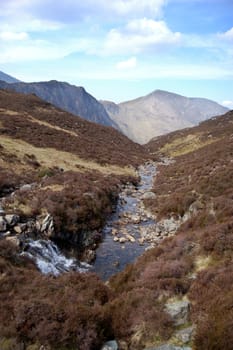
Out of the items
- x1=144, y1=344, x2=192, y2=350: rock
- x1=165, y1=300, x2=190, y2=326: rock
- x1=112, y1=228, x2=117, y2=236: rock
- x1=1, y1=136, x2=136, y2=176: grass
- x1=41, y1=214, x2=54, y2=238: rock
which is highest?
x1=1, y1=136, x2=136, y2=176: grass

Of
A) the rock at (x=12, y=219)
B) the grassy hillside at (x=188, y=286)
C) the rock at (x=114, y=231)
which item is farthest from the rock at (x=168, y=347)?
the rock at (x=114, y=231)

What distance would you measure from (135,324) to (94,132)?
67.2 meters

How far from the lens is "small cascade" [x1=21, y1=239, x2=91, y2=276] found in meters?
17.4

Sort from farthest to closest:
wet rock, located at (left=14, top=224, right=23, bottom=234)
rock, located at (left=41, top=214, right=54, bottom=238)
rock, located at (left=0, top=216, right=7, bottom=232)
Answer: rock, located at (left=41, top=214, right=54, bottom=238) < wet rock, located at (left=14, top=224, right=23, bottom=234) < rock, located at (left=0, top=216, right=7, bottom=232)

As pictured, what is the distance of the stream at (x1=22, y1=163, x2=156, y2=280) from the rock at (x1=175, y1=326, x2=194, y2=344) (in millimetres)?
8914

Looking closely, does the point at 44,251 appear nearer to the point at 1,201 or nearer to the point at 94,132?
the point at 1,201

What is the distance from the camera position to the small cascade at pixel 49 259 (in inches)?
684

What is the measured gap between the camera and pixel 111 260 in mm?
20516

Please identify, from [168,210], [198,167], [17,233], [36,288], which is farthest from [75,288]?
[198,167]

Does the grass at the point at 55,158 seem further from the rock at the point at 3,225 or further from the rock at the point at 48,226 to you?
the rock at the point at 3,225

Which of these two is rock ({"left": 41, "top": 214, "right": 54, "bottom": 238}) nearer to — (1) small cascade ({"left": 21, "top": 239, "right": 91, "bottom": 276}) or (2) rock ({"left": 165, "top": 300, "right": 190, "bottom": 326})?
(1) small cascade ({"left": 21, "top": 239, "right": 91, "bottom": 276})

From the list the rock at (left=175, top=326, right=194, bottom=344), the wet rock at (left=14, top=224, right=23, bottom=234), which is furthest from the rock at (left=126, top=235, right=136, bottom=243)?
the rock at (left=175, top=326, right=194, bottom=344)

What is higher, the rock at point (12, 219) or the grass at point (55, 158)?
the grass at point (55, 158)

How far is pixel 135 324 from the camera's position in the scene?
9.82 meters
